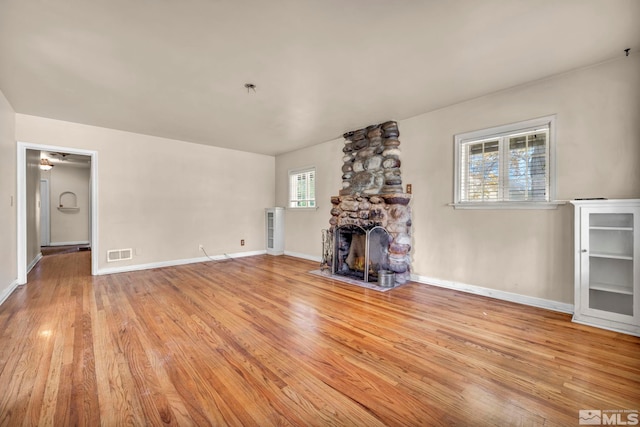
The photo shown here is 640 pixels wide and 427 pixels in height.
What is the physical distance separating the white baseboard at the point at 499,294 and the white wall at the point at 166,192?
4158 mm

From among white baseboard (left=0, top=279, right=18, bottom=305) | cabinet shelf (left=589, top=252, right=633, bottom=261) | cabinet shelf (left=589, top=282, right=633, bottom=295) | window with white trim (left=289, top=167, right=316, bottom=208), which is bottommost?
white baseboard (left=0, top=279, right=18, bottom=305)

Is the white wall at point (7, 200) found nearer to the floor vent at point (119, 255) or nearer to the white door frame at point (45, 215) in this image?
the floor vent at point (119, 255)

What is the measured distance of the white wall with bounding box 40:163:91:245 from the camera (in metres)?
7.73

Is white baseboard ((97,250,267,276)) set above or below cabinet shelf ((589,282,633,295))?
below

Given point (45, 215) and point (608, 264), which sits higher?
point (45, 215)

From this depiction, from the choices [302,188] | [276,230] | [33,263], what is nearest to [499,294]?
[302,188]

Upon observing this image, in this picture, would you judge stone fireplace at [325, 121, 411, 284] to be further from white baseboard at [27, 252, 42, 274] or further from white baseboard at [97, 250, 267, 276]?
white baseboard at [27, 252, 42, 274]

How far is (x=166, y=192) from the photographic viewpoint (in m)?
5.18

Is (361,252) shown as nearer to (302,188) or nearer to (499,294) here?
(499,294)

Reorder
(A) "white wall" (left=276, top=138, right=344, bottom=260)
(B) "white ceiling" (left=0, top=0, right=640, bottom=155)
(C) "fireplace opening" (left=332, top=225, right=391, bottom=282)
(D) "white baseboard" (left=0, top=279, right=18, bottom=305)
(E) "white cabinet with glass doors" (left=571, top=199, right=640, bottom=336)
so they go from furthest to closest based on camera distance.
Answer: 1. (A) "white wall" (left=276, top=138, right=344, bottom=260)
2. (C) "fireplace opening" (left=332, top=225, right=391, bottom=282)
3. (D) "white baseboard" (left=0, top=279, right=18, bottom=305)
4. (E) "white cabinet with glass doors" (left=571, top=199, right=640, bottom=336)
5. (B) "white ceiling" (left=0, top=0, right=640, bottom=155)

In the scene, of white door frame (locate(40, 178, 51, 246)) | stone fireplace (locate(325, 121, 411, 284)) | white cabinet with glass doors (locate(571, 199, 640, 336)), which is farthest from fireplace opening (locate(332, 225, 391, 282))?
white door frame (locate(40, 178, 51, 246))

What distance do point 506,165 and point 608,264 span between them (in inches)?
54.0

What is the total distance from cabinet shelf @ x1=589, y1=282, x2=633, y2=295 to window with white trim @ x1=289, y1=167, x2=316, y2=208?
4.33m

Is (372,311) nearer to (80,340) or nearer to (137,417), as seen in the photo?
(137,417)
